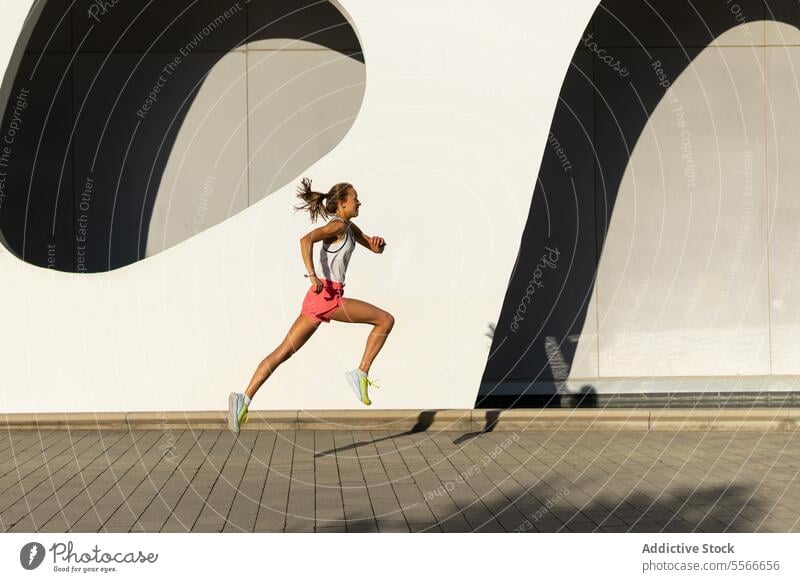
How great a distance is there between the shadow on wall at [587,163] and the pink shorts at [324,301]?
19.3 ft

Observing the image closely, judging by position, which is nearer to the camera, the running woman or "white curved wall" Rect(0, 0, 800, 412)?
the running woman

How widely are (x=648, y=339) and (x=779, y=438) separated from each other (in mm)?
4557

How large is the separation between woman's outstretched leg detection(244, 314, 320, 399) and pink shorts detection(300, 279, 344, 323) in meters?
0.08

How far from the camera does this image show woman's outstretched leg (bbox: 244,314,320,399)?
11.0m

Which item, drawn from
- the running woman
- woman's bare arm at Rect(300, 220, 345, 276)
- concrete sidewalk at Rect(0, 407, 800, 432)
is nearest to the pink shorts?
the running woman

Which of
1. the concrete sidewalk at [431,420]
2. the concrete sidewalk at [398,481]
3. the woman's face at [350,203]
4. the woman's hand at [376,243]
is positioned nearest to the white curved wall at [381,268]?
the concrete sidewalk at [431,420]

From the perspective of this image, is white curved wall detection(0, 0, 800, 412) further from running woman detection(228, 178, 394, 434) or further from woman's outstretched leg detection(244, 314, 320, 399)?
woman's outstretched leg detection(244, 314, 320, 399)

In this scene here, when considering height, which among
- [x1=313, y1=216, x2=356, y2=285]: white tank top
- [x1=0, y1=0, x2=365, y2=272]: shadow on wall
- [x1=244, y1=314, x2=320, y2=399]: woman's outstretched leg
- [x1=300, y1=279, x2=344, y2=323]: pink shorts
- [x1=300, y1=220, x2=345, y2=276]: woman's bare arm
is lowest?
[x1=244, y1=314, x2=320, y2=399]: woman's outstretched leg

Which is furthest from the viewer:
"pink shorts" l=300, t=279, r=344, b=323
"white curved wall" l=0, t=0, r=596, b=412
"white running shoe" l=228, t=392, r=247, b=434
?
"white curved wall" l=0, t=0, r=596, b=412

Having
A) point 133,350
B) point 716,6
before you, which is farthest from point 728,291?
point 133,350

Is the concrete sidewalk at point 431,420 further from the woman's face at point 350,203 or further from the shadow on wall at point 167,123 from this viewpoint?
the woman's face at point 350,203

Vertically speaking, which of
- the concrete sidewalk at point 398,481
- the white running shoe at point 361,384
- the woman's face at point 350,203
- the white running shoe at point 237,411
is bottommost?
the concrete sidewalk at point 398,481

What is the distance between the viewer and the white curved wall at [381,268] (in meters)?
13.9

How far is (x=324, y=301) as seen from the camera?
11.3 meters
